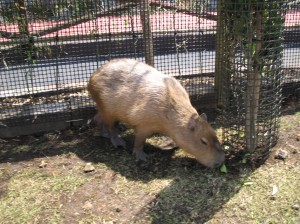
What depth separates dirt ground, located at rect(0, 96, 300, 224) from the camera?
354 cm

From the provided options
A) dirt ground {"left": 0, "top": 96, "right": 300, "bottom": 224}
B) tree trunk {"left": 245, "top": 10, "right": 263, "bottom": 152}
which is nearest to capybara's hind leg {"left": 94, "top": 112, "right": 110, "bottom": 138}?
dirt ground {"left": 0, "top": 96, "right": 300, "bottom": 224}

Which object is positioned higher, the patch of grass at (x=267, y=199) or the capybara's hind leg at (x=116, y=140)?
the capybara's hind leg at (x=116, y=140)

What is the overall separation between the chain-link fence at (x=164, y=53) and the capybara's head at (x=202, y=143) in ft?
0.89

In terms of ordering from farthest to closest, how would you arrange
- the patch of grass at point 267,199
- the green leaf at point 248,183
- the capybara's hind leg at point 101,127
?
the capybara's hind leg at point 101,127 → the green leaf at point 248,183 → the patch of grass at point 267,199

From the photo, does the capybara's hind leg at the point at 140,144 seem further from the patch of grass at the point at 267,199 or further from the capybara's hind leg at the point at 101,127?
the patch of grass at the point at 267,199

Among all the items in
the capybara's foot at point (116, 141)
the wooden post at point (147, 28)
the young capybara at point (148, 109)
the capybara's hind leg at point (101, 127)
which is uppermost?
the wooden post at point (147, 28)

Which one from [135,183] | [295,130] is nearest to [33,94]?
[135,183]

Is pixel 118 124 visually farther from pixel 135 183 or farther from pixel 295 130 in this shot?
pixel 295 130

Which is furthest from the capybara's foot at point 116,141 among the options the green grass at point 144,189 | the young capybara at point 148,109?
the green grass at point 144,189

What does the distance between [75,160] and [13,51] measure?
185 cm

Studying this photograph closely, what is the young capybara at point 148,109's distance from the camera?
436 centimetres

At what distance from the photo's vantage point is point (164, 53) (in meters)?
7.34

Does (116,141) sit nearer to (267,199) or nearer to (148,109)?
(148,109)

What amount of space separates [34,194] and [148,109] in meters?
1.53
